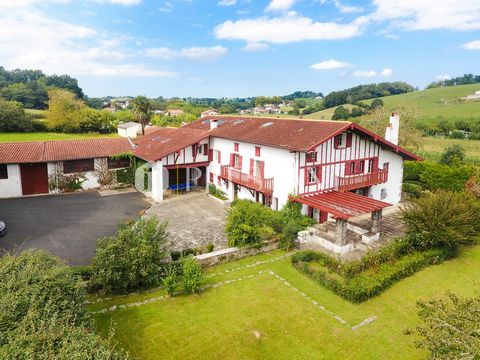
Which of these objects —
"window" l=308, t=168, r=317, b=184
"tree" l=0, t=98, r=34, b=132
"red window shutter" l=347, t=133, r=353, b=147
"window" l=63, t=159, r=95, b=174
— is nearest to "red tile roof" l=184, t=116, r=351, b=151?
"red window shutter" l=347, t=133, r=353, b=147

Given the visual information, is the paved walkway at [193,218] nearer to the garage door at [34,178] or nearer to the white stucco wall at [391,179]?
the garage door at [34,178]

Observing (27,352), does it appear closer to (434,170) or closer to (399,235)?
(399,235)

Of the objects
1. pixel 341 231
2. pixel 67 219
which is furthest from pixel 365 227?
pixel 67 219

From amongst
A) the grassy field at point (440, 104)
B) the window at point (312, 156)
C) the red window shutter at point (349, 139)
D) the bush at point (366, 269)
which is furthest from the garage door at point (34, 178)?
the grassy field at point (440, 104)

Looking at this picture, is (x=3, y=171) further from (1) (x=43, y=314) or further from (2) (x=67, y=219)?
(1) (x=43, y=314)

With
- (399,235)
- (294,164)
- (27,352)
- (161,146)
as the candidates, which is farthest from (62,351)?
(161,146)

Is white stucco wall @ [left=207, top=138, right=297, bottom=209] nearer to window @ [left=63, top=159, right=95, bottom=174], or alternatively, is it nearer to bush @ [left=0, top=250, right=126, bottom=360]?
window @ [left=63, top=159, right=95, bottom=174]
